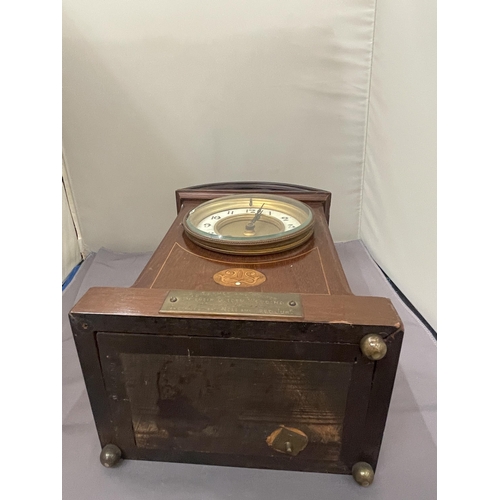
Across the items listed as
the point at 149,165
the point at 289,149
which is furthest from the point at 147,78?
the point at 289,149

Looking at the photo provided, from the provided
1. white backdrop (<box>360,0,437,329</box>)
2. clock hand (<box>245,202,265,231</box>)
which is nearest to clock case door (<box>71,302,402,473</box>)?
clock hand (<box>245,202,265,231</box>)

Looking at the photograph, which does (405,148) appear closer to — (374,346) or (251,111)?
(251,111)

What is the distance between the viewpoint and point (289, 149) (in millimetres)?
1679

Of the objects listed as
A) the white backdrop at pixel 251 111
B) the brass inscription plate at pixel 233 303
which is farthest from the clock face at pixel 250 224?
the white backdrop at pixel 251 111

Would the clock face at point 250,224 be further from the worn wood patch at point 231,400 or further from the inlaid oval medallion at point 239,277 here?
the worn wood patch at point 231,400

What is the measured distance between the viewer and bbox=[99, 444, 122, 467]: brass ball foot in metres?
0.86

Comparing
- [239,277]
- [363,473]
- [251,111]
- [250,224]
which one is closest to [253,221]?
[250,224]

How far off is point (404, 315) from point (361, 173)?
656mm

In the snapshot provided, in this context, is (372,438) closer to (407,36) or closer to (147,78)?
(407,36)

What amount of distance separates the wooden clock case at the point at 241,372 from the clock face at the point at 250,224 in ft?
0.14

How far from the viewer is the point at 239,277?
0.85m

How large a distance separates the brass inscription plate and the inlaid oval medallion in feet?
0.26

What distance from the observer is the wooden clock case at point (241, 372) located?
69 centimetres

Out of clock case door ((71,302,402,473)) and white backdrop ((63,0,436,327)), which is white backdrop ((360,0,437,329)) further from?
clock case door ((71,302,402,473))
